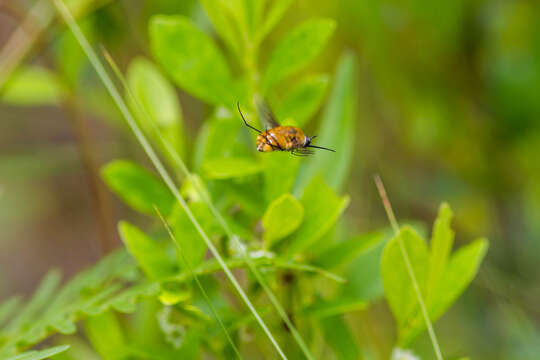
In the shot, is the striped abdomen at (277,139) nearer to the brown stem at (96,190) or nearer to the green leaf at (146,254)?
the green leaf at (146,254)

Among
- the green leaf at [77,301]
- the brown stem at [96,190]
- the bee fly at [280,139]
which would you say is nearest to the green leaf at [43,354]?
the green leaf at [77,301]

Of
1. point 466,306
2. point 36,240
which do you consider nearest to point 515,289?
point 466,306

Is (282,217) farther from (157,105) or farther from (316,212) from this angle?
(157,105)

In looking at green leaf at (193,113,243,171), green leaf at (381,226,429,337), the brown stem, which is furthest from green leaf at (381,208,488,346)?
the brown stem

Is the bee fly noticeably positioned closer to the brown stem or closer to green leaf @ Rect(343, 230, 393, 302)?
green leaf @ Rect(343, 230, 393, 302)

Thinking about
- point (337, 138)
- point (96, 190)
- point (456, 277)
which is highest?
point (96, 190)

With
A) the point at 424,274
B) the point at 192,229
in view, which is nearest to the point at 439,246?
the point at 424,274
